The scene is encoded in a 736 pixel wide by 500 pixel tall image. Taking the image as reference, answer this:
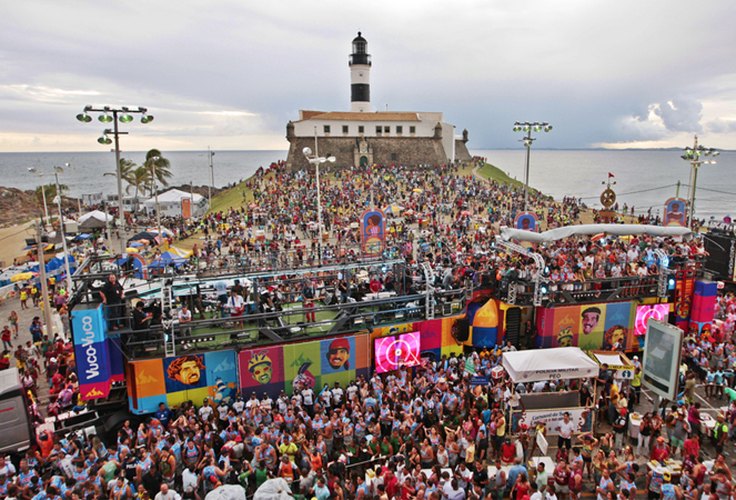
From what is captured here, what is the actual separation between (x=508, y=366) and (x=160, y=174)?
61.6 m

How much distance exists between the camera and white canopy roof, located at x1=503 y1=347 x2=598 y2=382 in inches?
500

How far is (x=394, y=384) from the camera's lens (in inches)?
537

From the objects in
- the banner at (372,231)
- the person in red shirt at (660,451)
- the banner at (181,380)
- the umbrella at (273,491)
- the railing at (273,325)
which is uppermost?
the banner at (372,231)

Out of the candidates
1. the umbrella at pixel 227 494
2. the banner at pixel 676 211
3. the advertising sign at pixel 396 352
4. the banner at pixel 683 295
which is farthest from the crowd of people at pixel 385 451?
the banner at pixel 676 211

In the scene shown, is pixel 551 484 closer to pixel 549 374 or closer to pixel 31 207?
pixel 549 374

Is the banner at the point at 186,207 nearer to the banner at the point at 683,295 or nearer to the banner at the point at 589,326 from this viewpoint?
the banner at the point at 589,326

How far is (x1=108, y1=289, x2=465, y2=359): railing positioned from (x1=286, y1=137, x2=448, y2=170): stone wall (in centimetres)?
5731

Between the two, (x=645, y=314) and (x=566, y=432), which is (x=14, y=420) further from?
(x=645, y=314)

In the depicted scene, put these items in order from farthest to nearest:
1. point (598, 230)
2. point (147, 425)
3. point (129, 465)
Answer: point (598, 230)
point (147, 425)
point (129, 465)

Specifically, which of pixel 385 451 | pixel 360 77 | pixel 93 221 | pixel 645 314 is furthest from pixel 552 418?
pixel 360 77

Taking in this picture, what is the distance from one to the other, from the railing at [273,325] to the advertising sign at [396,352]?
505 mm

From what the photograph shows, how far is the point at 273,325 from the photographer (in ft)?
47.2

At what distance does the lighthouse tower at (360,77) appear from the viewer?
76125mm

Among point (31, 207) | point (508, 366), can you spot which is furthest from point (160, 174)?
point (508, 366)
